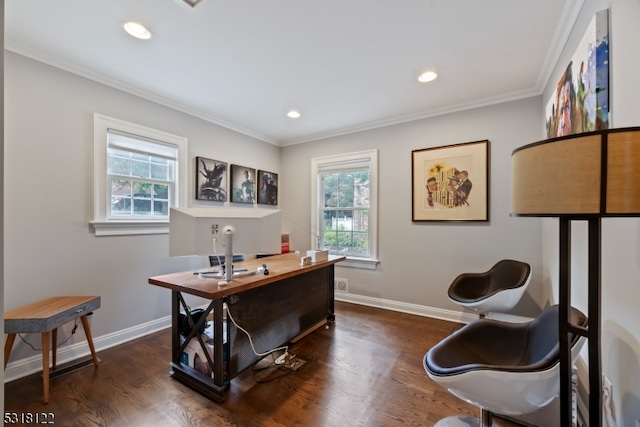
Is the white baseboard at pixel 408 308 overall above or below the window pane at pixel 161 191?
below

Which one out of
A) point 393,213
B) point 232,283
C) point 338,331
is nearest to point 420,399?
point 338,331

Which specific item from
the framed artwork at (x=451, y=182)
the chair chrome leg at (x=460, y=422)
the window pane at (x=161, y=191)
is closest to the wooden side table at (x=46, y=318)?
the window pane at (x=161, y=191)

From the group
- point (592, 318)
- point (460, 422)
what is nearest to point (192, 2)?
point (592, 318)

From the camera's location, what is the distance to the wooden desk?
1.75 metres

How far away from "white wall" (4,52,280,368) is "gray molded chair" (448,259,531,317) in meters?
3.18

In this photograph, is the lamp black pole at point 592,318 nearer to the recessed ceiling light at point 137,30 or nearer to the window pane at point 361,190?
the recessed ceiling light at point 137,30

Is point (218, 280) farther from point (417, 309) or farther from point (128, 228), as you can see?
point (417, 309)

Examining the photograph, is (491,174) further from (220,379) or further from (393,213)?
(220,379)

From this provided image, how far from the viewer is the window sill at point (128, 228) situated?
2391 mm

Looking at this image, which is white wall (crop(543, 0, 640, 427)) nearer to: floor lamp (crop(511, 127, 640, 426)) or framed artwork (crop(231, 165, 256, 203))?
floor lamp (crop(511, 127, 640, 426))

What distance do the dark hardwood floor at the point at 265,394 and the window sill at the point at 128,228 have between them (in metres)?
1.08

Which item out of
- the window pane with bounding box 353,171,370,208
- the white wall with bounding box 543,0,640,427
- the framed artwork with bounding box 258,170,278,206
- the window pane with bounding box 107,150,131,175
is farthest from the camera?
the framed artwork with bounding box 258,170,278,206

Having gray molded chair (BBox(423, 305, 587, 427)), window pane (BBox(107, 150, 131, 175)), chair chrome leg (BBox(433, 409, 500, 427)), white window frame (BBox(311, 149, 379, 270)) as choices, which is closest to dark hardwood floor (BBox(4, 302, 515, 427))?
chair chrome leg (BBox(433, 409, 500, 427))

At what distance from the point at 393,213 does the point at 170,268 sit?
9.16 ft
